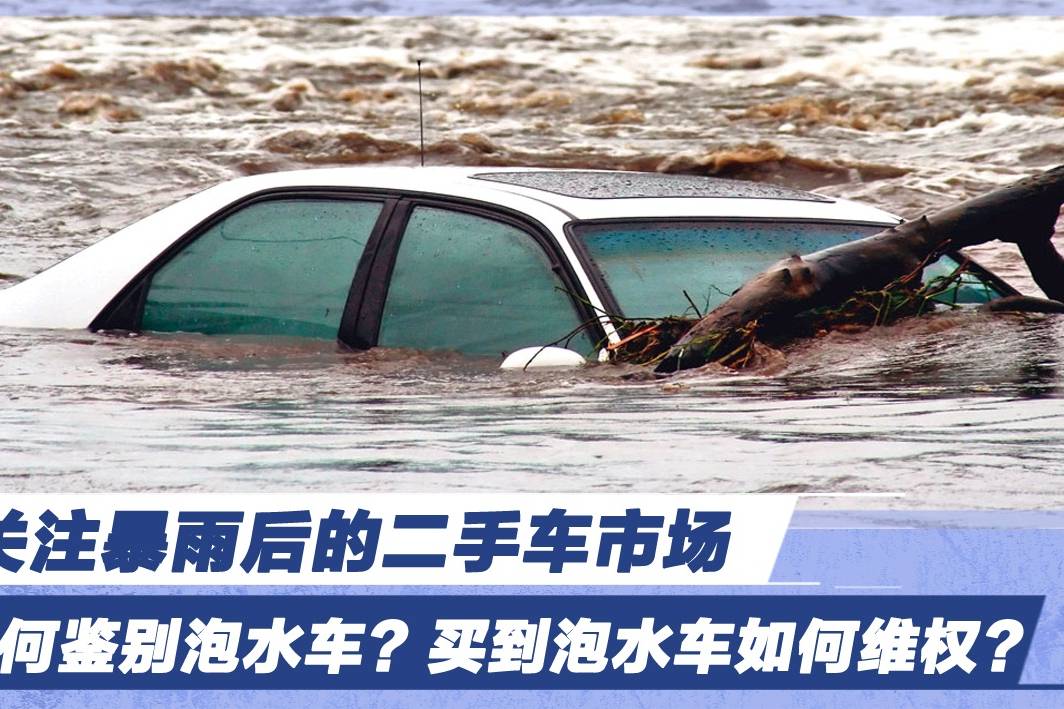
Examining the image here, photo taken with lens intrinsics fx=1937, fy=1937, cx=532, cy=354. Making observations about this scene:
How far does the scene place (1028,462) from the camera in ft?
14.1

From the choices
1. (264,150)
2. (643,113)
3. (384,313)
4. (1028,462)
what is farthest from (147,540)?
(643,113)

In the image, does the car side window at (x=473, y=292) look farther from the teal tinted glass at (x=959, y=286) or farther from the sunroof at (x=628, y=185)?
the teal tinted glass at (x=959, y=286)

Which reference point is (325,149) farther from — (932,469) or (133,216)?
(932,469)

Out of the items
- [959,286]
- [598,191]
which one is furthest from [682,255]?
[959,286]

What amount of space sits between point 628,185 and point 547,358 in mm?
978

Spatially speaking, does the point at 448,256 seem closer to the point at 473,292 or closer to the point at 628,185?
the point at 473,292

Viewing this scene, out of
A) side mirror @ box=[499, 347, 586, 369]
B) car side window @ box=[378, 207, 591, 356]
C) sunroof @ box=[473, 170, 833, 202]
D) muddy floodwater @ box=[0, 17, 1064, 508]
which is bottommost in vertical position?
muddy floodwater @ box=[0, 17, 1064, 508]

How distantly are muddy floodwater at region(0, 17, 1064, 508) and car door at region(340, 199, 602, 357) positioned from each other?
0.27 ft

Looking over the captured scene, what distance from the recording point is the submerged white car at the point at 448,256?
548 cm

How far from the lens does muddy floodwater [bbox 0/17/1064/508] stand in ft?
14.3

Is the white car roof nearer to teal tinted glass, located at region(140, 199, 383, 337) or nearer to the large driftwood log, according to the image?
teal tinted glass, located at region(140, 199, 383, 337)

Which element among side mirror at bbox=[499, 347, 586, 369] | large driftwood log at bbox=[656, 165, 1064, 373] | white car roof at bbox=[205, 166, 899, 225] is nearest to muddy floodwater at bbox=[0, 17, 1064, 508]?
side mirror at bbox=[499, 347, 586, 369]

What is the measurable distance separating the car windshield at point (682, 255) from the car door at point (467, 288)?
14cm

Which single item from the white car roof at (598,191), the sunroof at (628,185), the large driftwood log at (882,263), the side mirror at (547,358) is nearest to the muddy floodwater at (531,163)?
the side mirror at (547,358)
